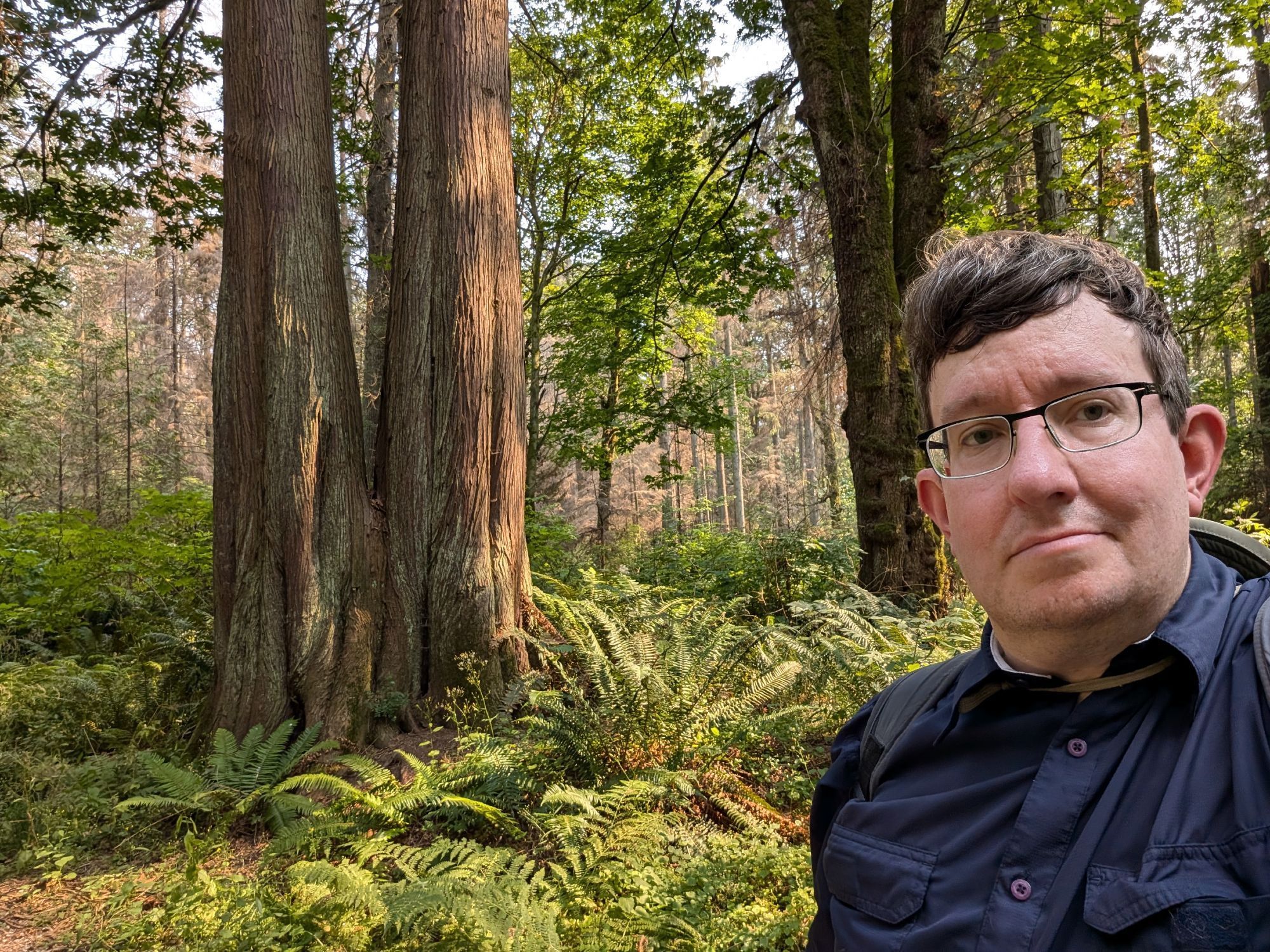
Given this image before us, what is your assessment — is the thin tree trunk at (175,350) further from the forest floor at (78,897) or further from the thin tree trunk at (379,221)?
the forest floor at (78,897)

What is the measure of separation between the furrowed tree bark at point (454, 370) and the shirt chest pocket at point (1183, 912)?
13.5 ft

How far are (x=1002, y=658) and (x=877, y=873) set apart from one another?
454 mm

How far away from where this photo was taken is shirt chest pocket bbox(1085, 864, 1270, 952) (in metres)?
0.84

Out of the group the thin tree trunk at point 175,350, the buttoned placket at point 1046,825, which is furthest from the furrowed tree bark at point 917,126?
the thin tree trunk at point 175,350

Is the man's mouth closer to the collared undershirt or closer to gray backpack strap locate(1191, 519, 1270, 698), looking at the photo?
the collared undershirt

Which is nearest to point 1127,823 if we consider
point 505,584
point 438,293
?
point 505,584

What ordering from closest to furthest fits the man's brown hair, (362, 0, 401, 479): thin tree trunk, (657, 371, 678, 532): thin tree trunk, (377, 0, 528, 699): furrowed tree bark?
the man's brown hair → (377, 0, 528, 699): furrowed tree bark → (362, 0, 401, 479): thin tree trunk → (657, 371, 678, 532): thin tree trunk

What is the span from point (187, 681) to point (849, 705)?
16.1ft

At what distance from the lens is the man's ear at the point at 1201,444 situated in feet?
4.06

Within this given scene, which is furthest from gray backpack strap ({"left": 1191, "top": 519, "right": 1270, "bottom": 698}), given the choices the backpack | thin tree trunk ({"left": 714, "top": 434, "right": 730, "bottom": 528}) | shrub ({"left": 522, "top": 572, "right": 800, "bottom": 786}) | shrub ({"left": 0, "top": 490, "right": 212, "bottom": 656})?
thin tree trunk ({"left": 714, "top": 434, "right": 730, "bottom": 528})

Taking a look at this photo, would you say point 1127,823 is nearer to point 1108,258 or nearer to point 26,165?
point 1108,258

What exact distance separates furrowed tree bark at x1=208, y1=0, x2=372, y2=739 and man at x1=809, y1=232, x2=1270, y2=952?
3951 millimetres

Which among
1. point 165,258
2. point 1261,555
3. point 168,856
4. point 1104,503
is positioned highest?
point 165,258

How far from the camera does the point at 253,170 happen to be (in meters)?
4.67
